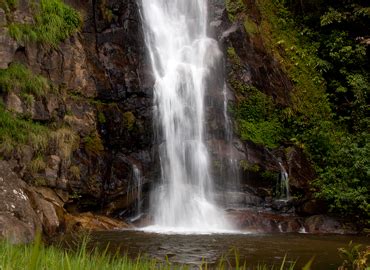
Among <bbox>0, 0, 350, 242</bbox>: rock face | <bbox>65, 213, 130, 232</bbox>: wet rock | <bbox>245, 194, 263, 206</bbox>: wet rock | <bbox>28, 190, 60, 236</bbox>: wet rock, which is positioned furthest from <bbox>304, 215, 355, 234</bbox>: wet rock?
<bbox>28, 190, 60, 236</bbox>: wet rock

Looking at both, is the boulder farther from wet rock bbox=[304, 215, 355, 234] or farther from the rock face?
wet rock bbox=[304, 215, 355, 234]

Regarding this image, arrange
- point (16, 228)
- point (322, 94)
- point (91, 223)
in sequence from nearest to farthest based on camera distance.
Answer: point (16, 228), point (91, 223), point (322, 94)

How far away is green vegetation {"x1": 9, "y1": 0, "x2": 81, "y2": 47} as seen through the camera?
12.4 meters

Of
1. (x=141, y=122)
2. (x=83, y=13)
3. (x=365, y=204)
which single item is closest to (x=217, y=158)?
(x=141, y=122)

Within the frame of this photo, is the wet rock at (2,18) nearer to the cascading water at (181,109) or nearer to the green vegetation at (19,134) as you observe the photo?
the green vegetation at (19,134)

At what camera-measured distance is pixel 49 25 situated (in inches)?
521

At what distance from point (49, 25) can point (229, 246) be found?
8642mm

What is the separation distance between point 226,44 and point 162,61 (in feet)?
9.08

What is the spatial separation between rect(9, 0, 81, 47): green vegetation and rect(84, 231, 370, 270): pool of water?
604 centimetres

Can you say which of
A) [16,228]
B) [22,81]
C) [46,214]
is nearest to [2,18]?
[22,81]

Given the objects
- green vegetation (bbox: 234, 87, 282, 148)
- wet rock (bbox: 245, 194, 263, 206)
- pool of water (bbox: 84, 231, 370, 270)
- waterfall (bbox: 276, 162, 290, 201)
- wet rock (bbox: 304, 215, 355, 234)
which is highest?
green vegetation (bbox: 234, 87, 282, 148)

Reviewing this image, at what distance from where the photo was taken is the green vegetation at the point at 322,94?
1364 centimetres

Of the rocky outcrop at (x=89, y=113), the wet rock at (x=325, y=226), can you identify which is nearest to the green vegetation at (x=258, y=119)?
the wet rock at (x=325, y=226)

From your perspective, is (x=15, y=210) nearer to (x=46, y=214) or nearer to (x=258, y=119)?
(x=46, y=214)
